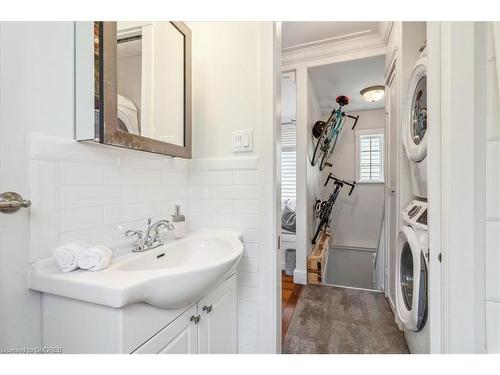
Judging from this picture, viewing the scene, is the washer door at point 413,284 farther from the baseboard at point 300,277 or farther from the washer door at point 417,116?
the baseboard at point 300,277

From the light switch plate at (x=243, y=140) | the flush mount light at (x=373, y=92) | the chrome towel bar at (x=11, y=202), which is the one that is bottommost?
the chrome towel bar at (x=11, y=202)

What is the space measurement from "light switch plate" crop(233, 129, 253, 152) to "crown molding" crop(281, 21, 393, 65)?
179cm

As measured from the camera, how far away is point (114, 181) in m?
0.92

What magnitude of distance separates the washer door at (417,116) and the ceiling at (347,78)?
4.14ft

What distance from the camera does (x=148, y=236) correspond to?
0.96m

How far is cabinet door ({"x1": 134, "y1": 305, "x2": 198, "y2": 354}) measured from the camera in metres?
0.65

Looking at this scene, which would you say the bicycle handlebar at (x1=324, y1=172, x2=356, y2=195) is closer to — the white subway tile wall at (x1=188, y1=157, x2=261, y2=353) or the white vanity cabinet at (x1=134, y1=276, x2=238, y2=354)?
the white subway tile wall at (x1=188, y1=157, x2=261, y2=353)

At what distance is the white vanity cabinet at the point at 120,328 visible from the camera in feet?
1.87

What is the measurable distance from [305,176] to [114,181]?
2.05 meters

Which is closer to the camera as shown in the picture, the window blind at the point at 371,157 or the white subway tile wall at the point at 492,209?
the white subway tile wall at the point at 492,209

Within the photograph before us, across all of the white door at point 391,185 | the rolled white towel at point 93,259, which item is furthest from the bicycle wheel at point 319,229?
the rolled white towel at point 93,259

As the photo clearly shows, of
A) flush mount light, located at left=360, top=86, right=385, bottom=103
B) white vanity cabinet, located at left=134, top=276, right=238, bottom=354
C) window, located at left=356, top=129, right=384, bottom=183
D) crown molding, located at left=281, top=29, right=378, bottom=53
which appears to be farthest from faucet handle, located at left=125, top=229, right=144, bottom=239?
window, located at left=356, top=129, right=384, bottom=183

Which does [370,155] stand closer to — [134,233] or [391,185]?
[391,185]
